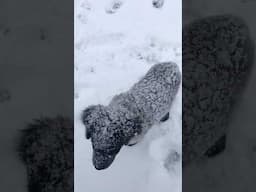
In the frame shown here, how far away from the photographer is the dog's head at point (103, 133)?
110cm

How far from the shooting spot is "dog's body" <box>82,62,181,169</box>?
1.11 meters

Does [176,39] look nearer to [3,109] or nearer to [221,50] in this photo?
[221,50]

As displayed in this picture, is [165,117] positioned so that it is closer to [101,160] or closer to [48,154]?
[101,160]

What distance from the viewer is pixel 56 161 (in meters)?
1.12

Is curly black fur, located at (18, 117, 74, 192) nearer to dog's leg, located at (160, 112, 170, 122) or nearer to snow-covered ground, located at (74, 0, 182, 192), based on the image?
snow-covered ground, located at (74, 0, 182, 192)

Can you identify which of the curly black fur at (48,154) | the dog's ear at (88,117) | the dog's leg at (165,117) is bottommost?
the curly black fur at (48,154)

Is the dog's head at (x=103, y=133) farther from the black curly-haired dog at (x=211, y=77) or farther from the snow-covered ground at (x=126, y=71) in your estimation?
the black curly-haired dog at (x=211, y=77)

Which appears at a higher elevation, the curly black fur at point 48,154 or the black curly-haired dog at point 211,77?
the black curly-haired dog at point 211,77

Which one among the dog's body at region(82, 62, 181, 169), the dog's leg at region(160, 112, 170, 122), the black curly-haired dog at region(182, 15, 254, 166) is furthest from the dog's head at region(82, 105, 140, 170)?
the black curly-haired dog at region(182, 15, 254, 166)

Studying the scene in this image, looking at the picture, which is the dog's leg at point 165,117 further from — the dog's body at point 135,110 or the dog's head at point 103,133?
the dog's head at point 103,133

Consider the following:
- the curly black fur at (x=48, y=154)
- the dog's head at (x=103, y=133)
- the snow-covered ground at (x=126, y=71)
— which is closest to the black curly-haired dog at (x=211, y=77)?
the snow-covered ground at (x=126, y=71)

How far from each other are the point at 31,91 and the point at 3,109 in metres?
0.12

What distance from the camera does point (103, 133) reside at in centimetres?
110

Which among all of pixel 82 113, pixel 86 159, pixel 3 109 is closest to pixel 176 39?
pixel 82 113
